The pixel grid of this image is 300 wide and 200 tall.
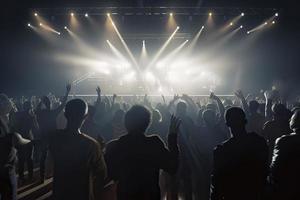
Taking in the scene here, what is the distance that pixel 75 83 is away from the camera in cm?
2181

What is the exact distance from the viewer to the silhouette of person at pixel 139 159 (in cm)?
266

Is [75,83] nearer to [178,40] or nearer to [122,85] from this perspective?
[122,85]

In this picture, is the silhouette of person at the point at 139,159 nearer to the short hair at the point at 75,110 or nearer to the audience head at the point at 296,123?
the short hair at the point at 75,110

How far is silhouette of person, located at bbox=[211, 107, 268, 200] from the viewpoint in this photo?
2.93 m

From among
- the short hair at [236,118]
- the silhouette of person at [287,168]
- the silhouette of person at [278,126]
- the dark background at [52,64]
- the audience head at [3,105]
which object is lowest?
the silhouette of person at [287,168]

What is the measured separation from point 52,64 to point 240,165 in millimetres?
19099

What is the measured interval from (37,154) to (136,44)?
14554 mm

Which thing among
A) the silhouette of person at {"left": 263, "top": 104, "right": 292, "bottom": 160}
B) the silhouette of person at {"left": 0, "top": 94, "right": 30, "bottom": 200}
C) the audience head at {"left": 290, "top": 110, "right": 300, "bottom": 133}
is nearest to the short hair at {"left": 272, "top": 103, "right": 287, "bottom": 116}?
the silhouette of person at {"left": 263, "top": 104, "right": 292, "bottom": 160}

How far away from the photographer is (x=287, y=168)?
3.18 m

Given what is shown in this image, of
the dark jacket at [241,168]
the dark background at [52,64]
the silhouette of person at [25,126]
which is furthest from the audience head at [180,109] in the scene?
the dark background at [52,64]

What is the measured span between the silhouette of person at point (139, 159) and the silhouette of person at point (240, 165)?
1.79 feet

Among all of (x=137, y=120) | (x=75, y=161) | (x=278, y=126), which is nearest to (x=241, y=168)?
(x=137, y=120)

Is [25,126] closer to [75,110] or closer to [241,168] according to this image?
[75,110]

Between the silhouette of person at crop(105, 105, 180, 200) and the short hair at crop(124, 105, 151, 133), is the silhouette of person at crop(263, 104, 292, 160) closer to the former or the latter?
the silhouette of person at crop(105, 105, 180, 200)
